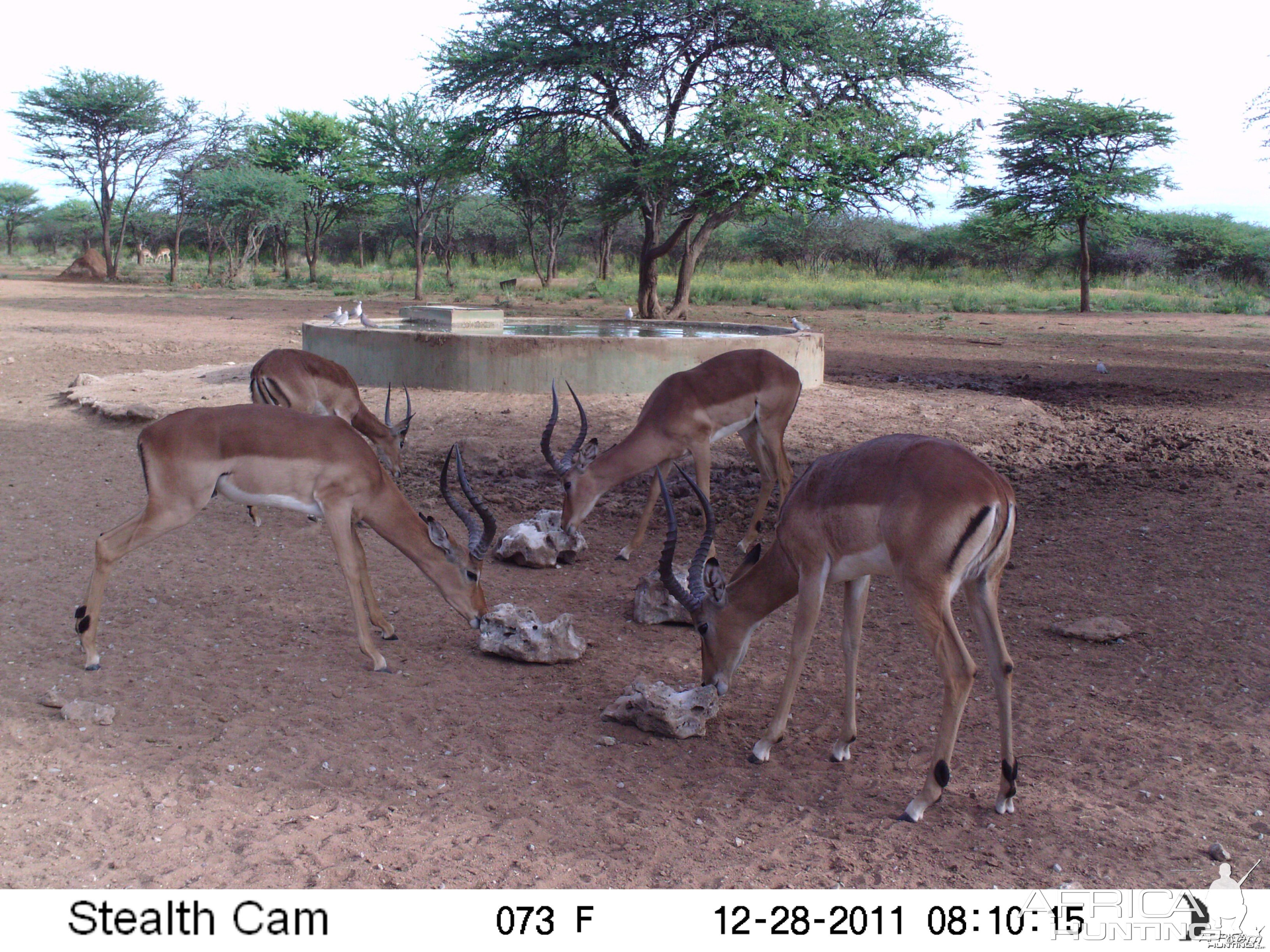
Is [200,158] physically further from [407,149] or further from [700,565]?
[700,565]

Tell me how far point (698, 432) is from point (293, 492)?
2.80 meters

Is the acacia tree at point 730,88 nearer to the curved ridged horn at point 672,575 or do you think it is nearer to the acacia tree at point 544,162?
the acacia tree at point 544,162

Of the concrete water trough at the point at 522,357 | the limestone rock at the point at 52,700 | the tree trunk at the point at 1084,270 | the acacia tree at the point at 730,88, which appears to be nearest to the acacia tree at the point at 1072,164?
the tree trunk at the point at 1084,270

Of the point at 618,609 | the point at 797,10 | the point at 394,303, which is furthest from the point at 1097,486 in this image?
the point at 394,303

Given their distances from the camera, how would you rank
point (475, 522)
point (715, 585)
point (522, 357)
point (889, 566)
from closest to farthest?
1. point (889, 566)
2. point (715, 585)
3. point (475, 522)
4. point (522, 357)

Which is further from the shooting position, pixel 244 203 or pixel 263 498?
pixel 244 203

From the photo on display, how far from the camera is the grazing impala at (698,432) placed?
6.36 m

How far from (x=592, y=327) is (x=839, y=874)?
1167 centimetres

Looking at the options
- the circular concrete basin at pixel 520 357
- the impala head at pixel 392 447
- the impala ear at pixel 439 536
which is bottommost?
the impala ear at pixel 439 536

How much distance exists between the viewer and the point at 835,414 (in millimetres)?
9945

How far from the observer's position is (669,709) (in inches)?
157

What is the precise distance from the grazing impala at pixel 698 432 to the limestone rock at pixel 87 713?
9.50 ft

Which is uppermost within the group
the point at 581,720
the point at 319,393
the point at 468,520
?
the point at 319,393

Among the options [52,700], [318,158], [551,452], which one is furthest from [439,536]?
[318,158]
